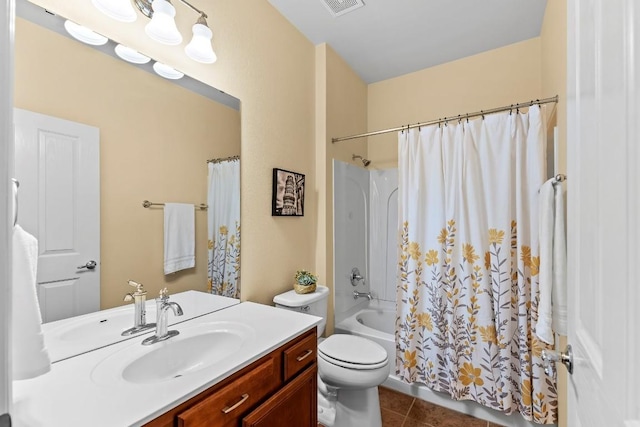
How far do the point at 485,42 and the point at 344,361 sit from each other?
8.64ft

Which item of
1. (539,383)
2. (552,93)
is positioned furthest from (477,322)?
(552,93)

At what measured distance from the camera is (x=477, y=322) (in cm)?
189

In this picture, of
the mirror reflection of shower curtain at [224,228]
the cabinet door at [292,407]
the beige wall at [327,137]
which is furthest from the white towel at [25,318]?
the beige wall at [327,137]

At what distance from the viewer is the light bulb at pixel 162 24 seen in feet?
3.94

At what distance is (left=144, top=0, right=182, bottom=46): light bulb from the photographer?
120 centimetres

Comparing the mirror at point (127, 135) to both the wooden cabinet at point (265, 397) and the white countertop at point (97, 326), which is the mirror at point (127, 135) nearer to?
the white countertop at point (97, 326)

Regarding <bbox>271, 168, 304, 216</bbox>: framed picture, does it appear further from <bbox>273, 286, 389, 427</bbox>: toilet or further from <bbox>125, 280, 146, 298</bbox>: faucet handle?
<bbox>125, 280, 146, 298</bbox>: faucet handle

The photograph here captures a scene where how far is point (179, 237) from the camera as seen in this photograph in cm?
138

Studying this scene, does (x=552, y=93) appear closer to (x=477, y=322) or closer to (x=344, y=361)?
(x=477, y=322)

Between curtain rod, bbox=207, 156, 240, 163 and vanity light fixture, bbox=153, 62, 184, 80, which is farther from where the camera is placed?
curtain rod, bbox=207, 156, 240, 163

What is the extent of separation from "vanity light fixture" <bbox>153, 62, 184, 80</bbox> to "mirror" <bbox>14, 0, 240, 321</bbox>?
0.02m

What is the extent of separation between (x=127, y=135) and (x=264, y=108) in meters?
0.89

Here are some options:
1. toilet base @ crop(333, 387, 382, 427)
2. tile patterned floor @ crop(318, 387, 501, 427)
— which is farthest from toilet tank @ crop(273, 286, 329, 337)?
tile patterned floor @ crop(318, 387, 501, 427)

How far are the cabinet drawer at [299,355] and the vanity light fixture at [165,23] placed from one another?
1.42 m
